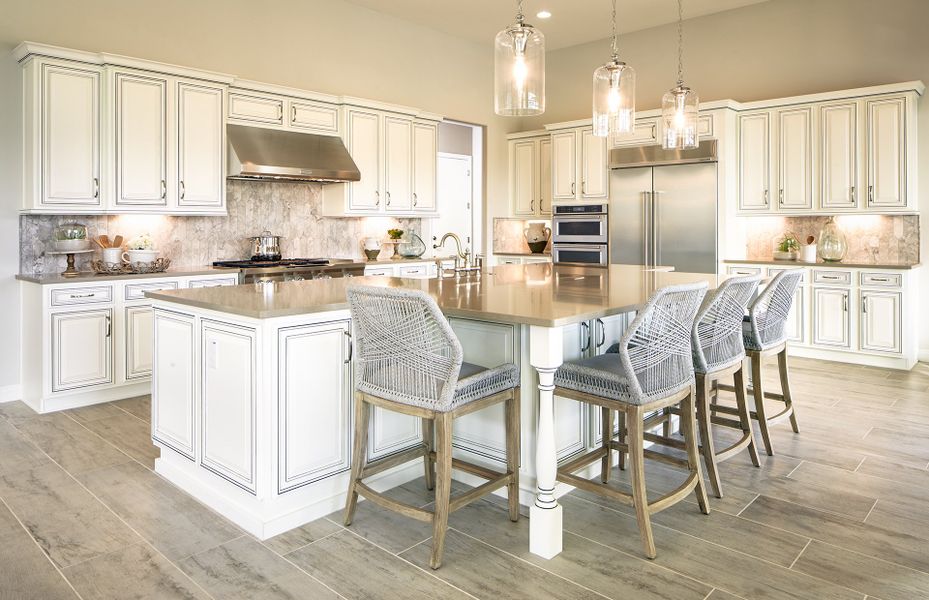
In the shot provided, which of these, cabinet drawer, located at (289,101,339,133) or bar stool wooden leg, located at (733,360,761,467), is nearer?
bar stool wooden leg, located at (733,360,761,467)

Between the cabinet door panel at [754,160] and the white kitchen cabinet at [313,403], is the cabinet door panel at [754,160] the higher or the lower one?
the higher one

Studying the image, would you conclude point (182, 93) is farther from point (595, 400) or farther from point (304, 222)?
point (595, 400)

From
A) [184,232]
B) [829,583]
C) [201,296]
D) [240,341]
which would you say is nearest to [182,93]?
[184,232]

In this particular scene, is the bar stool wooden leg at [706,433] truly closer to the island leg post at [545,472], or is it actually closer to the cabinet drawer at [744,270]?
the island leg post at [545,472]

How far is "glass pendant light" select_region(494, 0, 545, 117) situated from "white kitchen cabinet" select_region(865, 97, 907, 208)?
4252 millimetres

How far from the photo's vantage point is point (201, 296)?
2.97 meters

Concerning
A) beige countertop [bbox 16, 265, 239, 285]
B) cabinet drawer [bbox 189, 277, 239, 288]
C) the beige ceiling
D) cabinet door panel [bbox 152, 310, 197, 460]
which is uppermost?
the beige ceiling

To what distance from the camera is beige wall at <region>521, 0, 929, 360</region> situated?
590cm

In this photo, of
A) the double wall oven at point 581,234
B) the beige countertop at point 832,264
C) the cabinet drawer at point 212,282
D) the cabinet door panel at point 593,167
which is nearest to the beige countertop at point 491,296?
the cabinet drawer at point 212,282

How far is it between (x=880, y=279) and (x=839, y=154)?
1172 millimetres

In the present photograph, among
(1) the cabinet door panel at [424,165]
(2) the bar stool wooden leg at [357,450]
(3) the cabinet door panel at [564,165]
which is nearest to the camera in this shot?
(2) the bar stool wooden leg at [357,450]

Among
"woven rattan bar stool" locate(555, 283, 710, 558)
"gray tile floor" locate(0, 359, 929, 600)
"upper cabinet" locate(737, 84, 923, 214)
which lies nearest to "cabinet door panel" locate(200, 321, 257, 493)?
"gray tile floor" locate(0, 359, 929, 600)

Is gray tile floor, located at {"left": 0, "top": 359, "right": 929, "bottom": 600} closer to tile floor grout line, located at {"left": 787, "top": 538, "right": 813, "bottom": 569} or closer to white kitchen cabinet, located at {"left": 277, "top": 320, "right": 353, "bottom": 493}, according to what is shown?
tile floor grout line, located at {"left": 787, "top": 538, "right": 813, "bottom": 569}

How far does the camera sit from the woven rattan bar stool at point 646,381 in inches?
94.9
